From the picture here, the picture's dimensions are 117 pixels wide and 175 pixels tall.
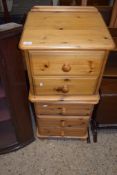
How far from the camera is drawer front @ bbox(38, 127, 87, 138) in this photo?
138 centimetres

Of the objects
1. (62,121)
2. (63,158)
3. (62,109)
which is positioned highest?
(62,109)

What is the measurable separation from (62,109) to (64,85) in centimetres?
24

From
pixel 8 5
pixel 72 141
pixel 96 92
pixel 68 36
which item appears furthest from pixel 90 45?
pixel 72 141

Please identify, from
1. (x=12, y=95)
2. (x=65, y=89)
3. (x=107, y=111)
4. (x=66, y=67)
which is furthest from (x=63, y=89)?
(x=107, y=111)

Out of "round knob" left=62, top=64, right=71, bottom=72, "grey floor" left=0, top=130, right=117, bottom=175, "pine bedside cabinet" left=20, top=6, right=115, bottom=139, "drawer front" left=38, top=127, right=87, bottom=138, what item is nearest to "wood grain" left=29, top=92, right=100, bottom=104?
"pine bedside cabinet" left=20, top=6, right=115, bottom=139

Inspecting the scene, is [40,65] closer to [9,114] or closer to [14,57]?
[14,57]

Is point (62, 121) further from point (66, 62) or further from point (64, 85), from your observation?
point (66, 62)

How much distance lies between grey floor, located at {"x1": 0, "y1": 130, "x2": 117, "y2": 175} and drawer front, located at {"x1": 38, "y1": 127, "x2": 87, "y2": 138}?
0.10 m

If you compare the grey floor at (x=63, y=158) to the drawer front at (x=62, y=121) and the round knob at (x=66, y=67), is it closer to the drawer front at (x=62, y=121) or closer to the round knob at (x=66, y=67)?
the drawer front at (x=62, y=121)

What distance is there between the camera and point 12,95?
3.59 feet

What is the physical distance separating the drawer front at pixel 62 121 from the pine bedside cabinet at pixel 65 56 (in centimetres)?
4

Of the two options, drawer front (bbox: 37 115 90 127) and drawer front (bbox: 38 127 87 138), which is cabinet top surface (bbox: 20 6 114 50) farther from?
drawer front (bbox: 38 127 87 138)

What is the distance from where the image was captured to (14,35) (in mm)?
881

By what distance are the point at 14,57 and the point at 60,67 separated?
0.91 ft
